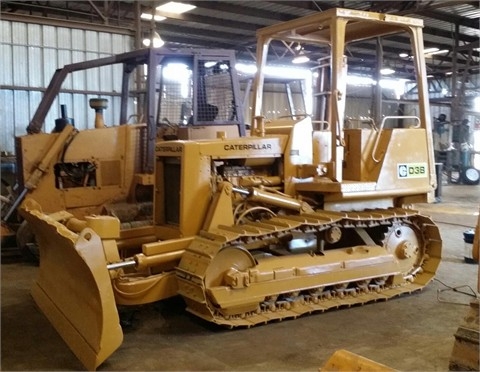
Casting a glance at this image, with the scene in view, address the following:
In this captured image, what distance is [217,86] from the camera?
7195 mm

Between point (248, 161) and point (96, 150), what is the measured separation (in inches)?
128

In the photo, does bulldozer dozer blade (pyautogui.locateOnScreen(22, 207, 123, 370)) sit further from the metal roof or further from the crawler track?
the metal roof

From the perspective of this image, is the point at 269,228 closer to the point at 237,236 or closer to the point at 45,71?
the point at 237,236

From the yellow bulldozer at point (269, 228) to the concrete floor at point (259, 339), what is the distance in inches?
6.6

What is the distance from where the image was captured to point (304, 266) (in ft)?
18.2

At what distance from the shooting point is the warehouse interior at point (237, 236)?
15.2 feet

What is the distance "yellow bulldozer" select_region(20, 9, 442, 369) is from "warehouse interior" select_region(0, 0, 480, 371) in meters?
0.02

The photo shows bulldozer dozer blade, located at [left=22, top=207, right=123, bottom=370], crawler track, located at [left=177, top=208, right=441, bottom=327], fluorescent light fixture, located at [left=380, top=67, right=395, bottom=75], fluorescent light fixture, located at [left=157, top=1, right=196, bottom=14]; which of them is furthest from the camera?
fluorescent light fixture, located at [left=380, top=67, right=395, bottom=75]

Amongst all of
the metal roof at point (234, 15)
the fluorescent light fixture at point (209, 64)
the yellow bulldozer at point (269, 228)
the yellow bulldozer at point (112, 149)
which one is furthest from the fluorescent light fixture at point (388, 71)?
the fluorescent light fixture at point (209, 64)

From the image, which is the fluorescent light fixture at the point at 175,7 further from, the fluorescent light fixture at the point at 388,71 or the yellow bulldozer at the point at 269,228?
the fluorescent light fixture at the point at 388,71

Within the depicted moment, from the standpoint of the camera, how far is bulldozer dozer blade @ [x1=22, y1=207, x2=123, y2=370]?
431 centimetres

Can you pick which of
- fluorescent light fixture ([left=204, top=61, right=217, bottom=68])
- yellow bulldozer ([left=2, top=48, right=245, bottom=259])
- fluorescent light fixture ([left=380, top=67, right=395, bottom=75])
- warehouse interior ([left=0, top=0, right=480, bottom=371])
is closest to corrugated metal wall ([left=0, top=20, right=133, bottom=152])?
warehouse interior ([left=0, top=0, right=480, bottom=371])

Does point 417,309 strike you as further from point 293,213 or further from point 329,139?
point 329,139

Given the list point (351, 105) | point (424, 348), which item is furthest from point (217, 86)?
point (351, 105)
